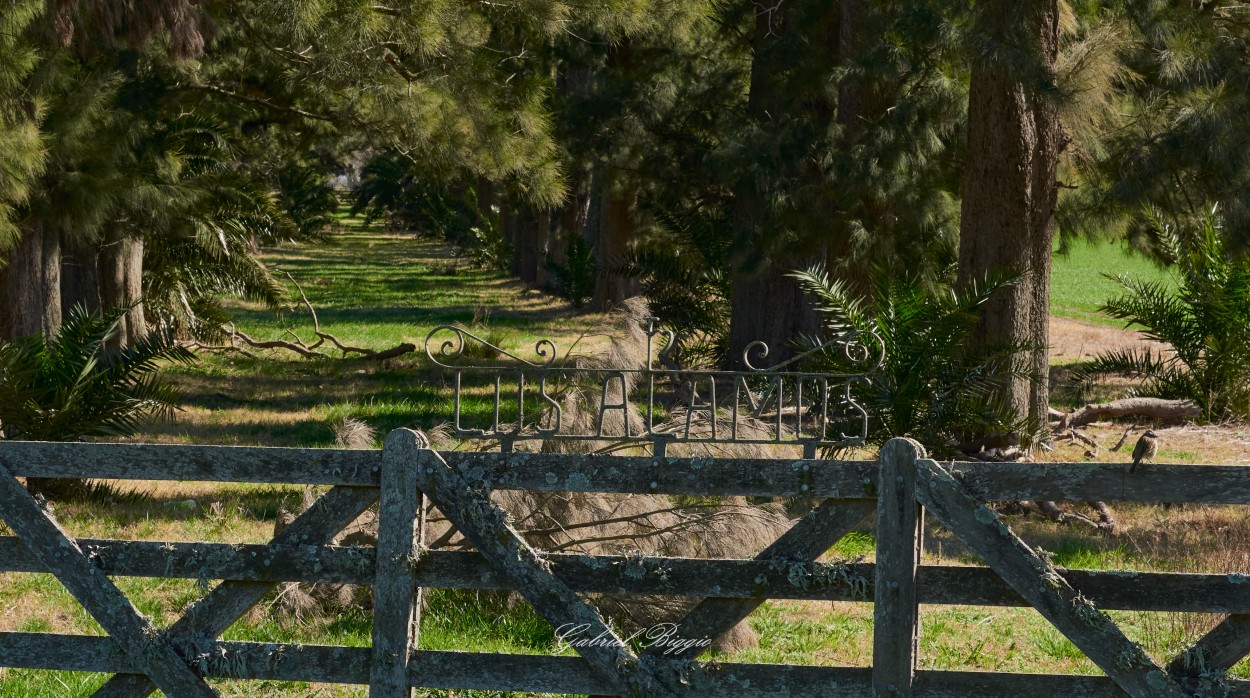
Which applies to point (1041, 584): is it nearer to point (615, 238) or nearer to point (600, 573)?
point (600, 573)

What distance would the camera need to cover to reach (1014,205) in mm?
10305

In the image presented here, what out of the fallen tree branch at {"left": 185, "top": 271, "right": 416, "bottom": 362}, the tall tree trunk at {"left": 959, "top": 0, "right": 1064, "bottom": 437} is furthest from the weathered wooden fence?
the fallen tree branch at {"left": 185, "top": 271, "right": 416, "bottom": 362}

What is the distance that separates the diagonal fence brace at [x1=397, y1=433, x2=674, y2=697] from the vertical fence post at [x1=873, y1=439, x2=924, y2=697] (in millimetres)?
662

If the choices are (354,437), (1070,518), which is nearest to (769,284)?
(1070,518)

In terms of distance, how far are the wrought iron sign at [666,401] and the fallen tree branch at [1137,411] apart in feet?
7.99

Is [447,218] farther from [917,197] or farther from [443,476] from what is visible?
[443,476]

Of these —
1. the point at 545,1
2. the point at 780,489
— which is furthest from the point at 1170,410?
the point at 780,489

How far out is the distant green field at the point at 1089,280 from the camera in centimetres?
2598

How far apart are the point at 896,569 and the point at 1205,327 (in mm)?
9322

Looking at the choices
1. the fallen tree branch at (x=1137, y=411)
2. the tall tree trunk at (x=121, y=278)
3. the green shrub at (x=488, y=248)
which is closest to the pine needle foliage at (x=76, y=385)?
the tall tree trunk at (x=121, y=278)

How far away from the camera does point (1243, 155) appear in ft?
30.3

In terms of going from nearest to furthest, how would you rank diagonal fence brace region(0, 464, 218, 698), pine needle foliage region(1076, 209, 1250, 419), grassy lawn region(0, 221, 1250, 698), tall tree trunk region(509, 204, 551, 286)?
diagonal fence brace region(0, 464, 218, 698) → grassy lawn region(0, 221, 1250, 698) → pine needle foliage region(1076, 209, 1250, 419) → tall tree trunk region(509, 204, 551, 286)

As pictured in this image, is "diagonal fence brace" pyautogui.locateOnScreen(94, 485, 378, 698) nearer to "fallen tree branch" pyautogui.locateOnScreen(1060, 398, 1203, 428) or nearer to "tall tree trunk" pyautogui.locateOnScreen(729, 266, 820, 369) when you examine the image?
"fallen tree branch" pyautogui.locateOnScreen(1060, 398, 1203, 428)

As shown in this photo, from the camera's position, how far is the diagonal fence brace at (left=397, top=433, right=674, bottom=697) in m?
3.85
